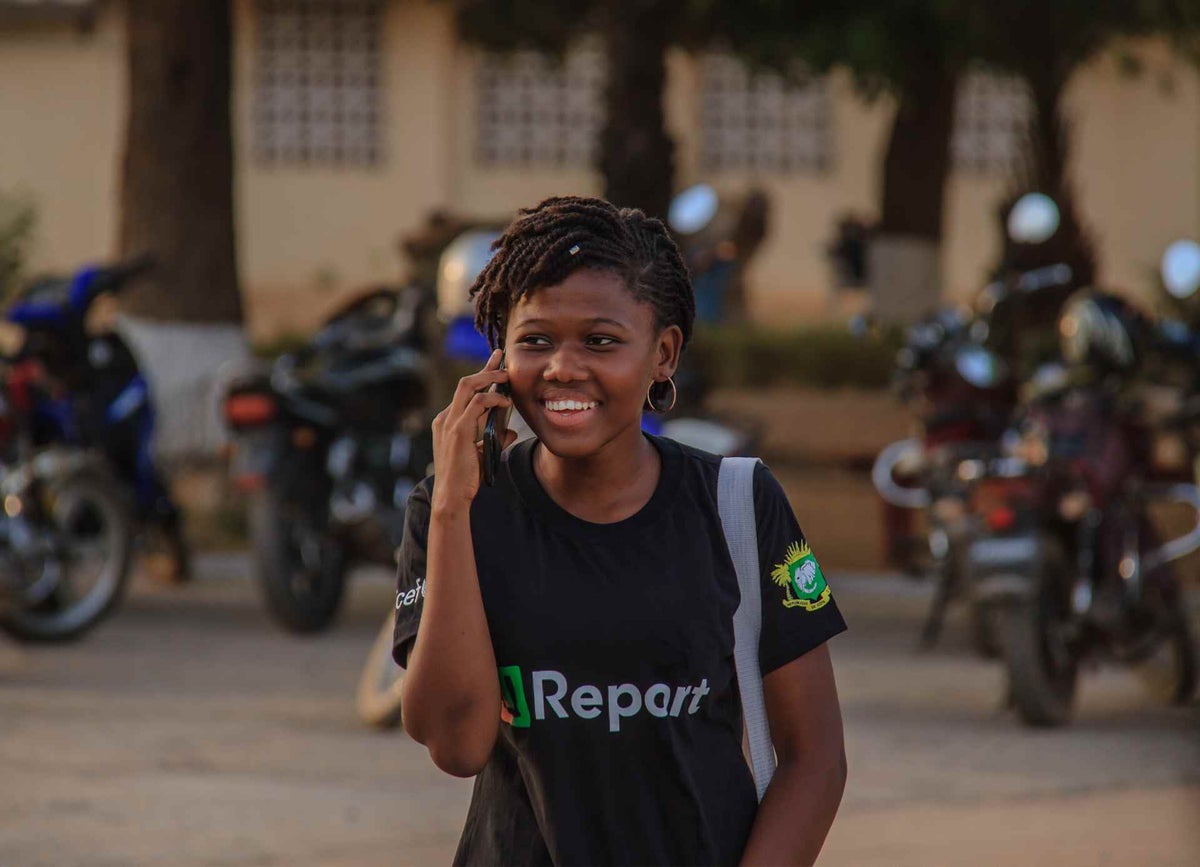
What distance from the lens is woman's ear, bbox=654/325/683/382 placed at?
2.92 metres

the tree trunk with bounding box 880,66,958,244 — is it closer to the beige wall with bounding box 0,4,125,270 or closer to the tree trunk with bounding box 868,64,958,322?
the tree trunk with bounding box 868,64,958,322

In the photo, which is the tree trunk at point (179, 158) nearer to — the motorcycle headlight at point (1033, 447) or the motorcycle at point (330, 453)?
the motorcycle at point (330, 453)

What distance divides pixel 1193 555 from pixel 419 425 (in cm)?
463

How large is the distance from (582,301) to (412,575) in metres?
0.38

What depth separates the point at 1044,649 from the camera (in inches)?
295

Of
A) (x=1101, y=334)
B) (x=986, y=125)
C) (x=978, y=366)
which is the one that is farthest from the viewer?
(x=986, y=125)

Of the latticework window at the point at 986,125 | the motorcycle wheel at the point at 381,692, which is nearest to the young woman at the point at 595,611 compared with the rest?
the motorcycle wheel at the point at 381,692

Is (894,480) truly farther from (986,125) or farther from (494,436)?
(986,125)

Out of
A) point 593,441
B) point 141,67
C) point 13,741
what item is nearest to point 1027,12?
point 141,67

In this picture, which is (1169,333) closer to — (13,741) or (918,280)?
(13,741)

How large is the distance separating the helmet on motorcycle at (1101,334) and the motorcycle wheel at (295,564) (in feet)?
9.73

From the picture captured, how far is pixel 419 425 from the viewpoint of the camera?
29.3 ft

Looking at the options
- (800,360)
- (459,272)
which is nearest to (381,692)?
(459,272)

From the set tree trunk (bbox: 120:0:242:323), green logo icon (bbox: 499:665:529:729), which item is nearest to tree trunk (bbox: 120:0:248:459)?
tree trunk (bbox: 120:0:242:323)
